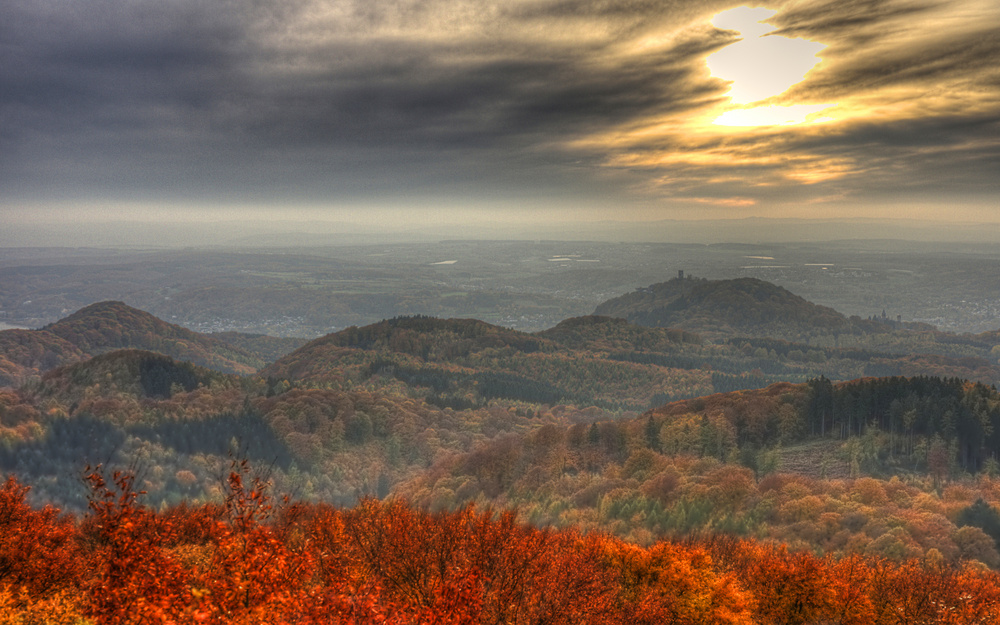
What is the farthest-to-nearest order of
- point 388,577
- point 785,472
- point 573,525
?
point 785,472 → point 573,525 → point 388,577

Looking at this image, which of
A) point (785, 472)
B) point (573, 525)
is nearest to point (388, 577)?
point (573, 525)

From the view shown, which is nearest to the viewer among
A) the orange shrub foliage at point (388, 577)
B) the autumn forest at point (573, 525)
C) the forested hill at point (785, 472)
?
the orange shrub foliage at point (388, 577)

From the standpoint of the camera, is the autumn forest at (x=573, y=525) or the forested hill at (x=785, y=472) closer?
the autumn forest at (x=573, y=525)

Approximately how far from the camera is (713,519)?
120 metres

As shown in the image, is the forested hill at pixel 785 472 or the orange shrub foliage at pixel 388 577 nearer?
the orange shrub foliage at pixel 388 577

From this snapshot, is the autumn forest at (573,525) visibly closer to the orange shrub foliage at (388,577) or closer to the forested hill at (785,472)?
the orange shrub foliage at (388,577)

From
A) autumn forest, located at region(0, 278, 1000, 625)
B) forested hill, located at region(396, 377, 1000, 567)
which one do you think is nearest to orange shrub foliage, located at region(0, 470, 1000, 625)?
autumn forest, located at region(0, 278, 1000, 625)

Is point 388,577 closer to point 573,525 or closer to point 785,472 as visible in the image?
point 573,525

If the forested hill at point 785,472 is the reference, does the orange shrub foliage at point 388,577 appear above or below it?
above

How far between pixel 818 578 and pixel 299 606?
6182 cm

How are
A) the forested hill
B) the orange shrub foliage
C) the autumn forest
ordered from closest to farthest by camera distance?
the orange shrub foliage
the autumn forest
the forested hill

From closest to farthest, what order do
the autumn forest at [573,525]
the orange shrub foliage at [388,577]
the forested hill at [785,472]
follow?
the orange shrub foliage at [388,577] → the autumn forest at [573,525] → the forested hill at [785,472]

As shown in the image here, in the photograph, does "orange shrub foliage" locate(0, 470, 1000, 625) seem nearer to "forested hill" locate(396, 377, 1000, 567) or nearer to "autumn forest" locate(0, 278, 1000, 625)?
"autumn forest" locate(0, 278, 1000, 625)

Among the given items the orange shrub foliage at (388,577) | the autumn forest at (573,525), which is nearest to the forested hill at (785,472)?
the autumn forest at (573,525)
